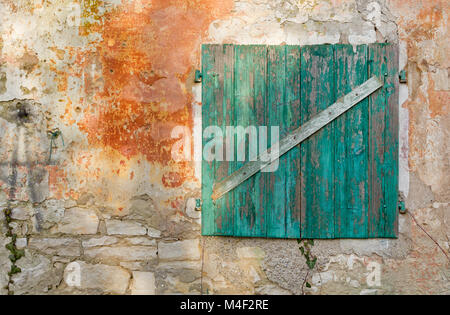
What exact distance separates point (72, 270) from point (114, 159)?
91 cm

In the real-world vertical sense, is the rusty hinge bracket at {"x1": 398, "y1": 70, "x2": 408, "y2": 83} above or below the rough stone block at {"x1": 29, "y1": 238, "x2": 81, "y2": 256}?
above

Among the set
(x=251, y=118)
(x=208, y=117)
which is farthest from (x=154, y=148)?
(x=251, y=118)

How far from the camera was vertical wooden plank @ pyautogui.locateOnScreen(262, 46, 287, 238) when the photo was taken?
241cm

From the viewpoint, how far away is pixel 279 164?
2.41 m

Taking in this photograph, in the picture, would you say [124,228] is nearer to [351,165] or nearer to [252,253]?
[252,253]

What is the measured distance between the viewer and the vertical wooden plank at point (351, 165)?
2.39m

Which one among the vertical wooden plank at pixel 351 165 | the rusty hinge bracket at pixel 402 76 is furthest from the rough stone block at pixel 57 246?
the rusty hinge bracket at pixel 402 76

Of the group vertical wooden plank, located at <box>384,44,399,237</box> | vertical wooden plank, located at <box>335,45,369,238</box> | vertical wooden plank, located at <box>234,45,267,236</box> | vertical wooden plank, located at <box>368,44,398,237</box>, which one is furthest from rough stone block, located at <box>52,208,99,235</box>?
vertical wooden plank, located at <box>384,44,399,237</box>

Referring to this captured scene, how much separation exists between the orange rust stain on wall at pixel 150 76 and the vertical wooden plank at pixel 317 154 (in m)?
0.84

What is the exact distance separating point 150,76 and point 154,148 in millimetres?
561

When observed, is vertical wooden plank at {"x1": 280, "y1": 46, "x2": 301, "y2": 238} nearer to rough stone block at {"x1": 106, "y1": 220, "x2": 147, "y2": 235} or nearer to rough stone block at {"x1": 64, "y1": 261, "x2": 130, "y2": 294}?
rough stone block at {"x1": 106, "y1": 220, "x2": 147, "y2": 235}

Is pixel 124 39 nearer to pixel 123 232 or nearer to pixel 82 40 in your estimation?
pixel 82 40

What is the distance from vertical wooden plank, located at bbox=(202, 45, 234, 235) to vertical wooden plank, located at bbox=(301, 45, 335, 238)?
56 centimetres

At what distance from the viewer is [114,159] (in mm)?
2486
